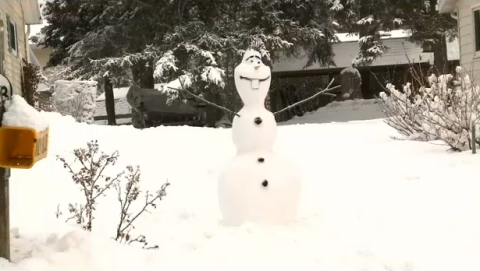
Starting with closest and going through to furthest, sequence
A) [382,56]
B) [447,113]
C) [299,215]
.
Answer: [299,215], [447,113], [382,56]

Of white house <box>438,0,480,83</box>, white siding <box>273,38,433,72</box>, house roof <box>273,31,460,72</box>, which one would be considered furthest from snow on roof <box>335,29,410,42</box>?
white house <box>438,0,480,83</box>

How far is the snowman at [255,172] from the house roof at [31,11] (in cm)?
1308

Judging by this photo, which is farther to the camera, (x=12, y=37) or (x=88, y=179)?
(x=12, y=37)

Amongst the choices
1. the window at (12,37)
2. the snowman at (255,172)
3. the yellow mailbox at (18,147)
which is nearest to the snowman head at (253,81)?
the snowman at (255,172)

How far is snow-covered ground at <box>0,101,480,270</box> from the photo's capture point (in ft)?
13.3

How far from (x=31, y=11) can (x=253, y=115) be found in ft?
45.2

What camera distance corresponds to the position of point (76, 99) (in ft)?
50.5

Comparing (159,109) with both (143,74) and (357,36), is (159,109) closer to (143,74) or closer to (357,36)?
(143,74)

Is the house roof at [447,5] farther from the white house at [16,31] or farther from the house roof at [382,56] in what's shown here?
the white house at [16,31]

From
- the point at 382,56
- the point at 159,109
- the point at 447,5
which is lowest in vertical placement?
the point at 159,109

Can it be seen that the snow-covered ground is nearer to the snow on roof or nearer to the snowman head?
the snowman head

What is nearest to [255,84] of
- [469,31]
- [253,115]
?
[253,115]

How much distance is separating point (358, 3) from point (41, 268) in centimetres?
1862

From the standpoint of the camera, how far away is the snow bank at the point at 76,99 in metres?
15.4
